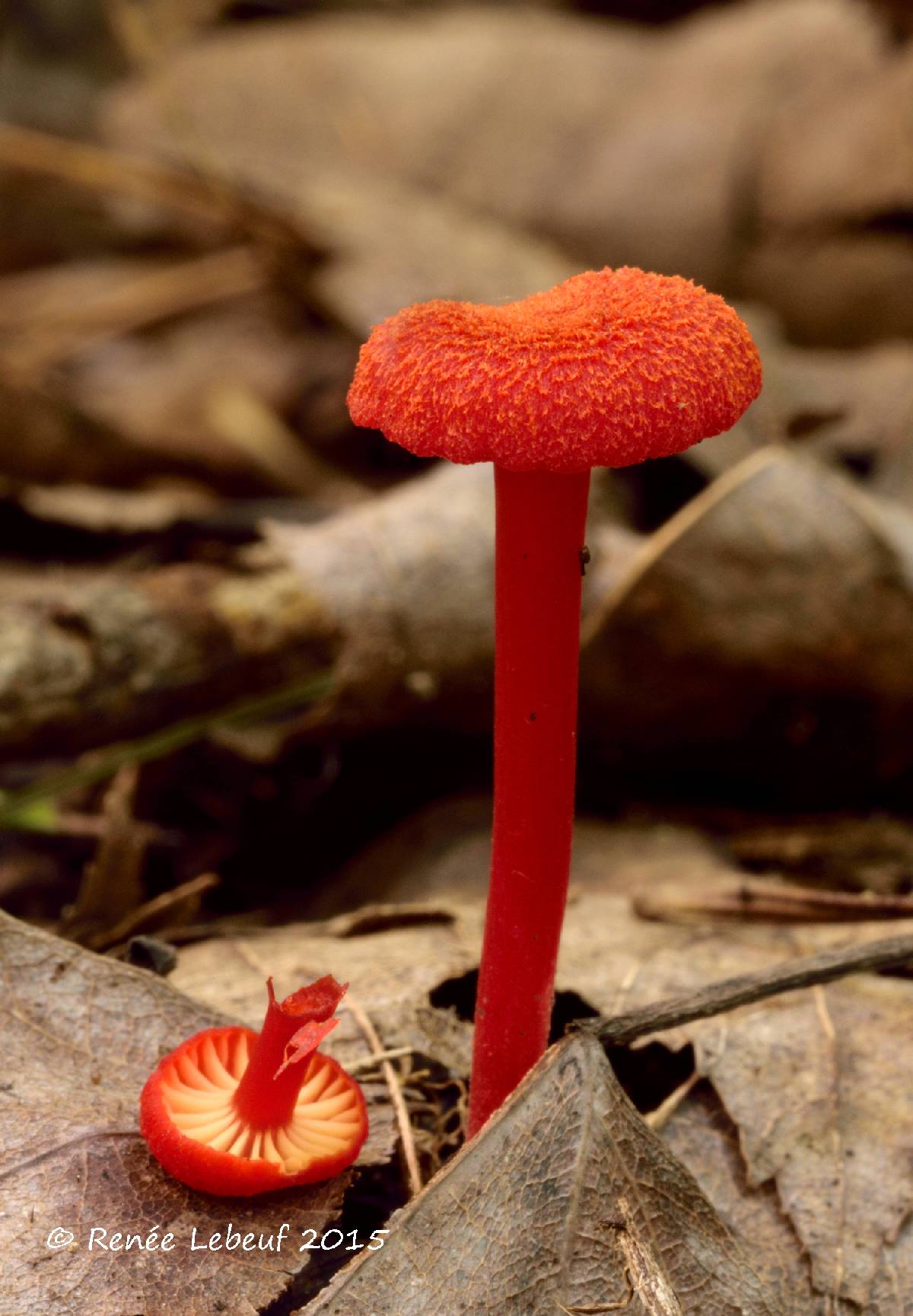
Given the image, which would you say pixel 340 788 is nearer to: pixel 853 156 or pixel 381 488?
pixel 381 488

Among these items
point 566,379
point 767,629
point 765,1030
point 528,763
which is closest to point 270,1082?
point 528,763

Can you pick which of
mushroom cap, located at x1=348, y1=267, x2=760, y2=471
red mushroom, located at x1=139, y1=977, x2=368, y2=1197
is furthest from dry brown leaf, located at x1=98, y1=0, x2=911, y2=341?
red mushroom, located at x1=139, y1=977, x2=368, y2=1197

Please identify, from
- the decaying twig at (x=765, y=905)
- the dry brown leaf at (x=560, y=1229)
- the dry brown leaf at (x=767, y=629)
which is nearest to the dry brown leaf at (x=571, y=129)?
the dry brown leaf at (x=767, y=629)

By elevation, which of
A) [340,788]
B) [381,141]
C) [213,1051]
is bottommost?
[213,1051]

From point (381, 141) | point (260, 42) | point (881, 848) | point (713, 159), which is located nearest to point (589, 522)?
point (881, 848)

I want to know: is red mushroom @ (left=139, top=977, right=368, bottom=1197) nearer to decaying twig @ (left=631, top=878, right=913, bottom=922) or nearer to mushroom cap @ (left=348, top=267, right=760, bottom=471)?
mushroom cap @ (left=348, top=267, right=760, bottom=471)
